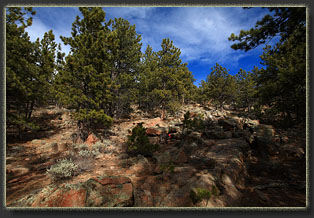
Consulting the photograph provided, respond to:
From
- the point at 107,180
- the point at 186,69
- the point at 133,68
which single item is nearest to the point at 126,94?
the point at 133,68

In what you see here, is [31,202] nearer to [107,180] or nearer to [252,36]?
[107,180]

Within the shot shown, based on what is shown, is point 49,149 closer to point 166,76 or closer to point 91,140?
point 91,140

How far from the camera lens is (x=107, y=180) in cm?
298

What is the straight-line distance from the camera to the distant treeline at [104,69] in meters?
3.44

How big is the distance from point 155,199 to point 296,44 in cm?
606

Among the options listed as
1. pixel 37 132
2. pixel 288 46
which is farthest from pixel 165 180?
pixel 37 132

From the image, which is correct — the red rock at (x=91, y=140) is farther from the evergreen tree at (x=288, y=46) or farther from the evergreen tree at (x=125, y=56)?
the evergreen tree at (x=288, y=46)

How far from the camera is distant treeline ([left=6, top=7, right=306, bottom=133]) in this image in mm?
3443

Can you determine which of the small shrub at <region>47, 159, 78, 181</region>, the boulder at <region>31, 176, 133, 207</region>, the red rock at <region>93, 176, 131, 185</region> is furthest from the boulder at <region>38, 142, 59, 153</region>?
the red rock at <region>93, 176, 131, 185</region>

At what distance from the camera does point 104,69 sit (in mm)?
8555

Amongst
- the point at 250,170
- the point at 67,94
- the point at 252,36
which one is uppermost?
the point at 252,36

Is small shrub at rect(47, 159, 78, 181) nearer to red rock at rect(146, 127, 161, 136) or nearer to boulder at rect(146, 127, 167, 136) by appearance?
boulder at rect(146, 127, 167, 136)

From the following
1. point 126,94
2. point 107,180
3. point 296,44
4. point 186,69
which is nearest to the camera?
point 107,180

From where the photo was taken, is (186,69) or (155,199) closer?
(155,199)
